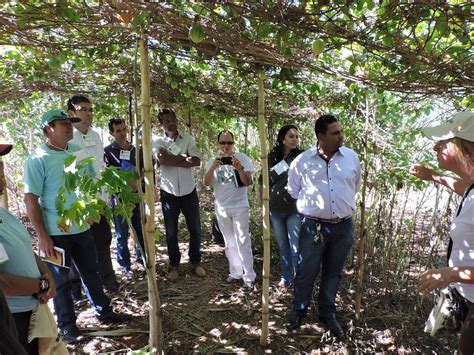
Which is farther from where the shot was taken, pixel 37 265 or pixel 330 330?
pixel 330 330

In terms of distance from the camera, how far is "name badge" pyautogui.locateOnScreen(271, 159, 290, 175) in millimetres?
3540

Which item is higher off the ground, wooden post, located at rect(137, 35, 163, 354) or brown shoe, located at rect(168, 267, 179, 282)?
wooden post, located at rect(137, 35, 163, 354)

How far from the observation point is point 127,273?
3.95 metres

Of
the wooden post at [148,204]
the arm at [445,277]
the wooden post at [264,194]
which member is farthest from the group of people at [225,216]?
the wooden post at [264,194]

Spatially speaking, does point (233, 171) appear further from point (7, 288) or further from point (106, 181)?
point (7, 288)

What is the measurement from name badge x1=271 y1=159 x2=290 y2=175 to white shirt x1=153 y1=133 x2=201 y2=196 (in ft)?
3.20

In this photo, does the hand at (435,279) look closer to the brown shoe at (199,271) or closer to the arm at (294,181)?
the arm at (294,181)

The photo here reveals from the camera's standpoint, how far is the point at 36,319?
1.70 metres

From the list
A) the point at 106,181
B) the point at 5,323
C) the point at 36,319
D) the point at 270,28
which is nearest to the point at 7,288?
the point at 36,319

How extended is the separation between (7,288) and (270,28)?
1815 mm

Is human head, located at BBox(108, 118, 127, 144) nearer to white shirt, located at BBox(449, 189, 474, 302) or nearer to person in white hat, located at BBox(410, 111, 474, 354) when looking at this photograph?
person in white hat, located at BBox(410, 111, 474, 354)

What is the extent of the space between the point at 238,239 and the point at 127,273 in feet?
4.74

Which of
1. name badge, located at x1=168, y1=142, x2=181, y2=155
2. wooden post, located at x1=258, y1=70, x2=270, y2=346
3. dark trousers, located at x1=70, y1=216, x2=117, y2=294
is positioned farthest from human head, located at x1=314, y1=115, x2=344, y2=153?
dark trousers, located at x1=70, y1=216, x2=117, y2=294

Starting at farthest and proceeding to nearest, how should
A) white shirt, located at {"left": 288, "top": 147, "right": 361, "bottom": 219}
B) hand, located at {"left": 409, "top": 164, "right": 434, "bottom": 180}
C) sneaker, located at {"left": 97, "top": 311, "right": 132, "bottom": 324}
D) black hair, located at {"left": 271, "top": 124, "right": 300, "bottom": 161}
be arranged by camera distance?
black hair, located at {"left": 271, "top": 124, "right": 300, "bottom": 161} → sneaker, located at {"left": 97, "top": 311, "right": 132, "bottom": 324} → white shirt, located at {"left": 288, "top": 147, "right": 361, "bottom": 219} → hand, located at {"left": 409, "top": 164, "right": 434, "bottom": 180}
